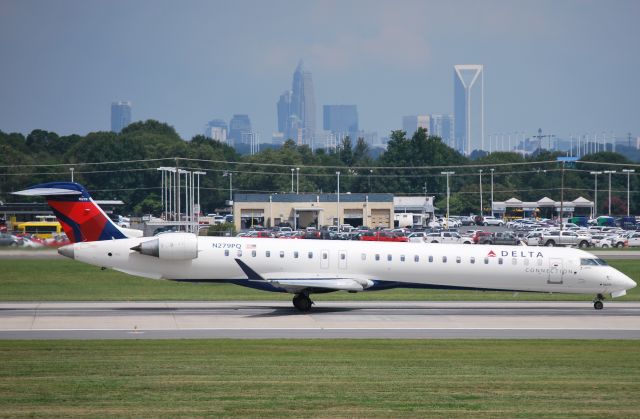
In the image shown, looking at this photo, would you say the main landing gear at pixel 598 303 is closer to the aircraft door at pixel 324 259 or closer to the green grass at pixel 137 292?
the green grass at pixel 137 292

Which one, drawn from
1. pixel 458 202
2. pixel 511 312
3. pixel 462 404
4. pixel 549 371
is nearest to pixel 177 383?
pixel 462 404

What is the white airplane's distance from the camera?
1446 inches

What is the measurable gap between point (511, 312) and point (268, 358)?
15.1 m

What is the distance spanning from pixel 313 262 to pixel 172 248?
212 inches

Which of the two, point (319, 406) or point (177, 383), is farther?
point (177, 383)

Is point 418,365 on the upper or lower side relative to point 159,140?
lower

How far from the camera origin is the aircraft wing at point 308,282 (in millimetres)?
35906

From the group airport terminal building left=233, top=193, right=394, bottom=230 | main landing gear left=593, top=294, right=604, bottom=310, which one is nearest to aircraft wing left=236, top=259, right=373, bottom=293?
main landing gear left=593, top=294, right=604, bottom=310

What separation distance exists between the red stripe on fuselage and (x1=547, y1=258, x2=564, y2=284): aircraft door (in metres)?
17.7

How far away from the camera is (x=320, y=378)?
21828 mm

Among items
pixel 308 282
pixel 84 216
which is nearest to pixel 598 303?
pixel 308 282

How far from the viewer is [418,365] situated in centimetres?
2395

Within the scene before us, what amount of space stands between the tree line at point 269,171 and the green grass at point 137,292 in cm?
9243

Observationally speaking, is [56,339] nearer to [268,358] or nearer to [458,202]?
[268,358]
